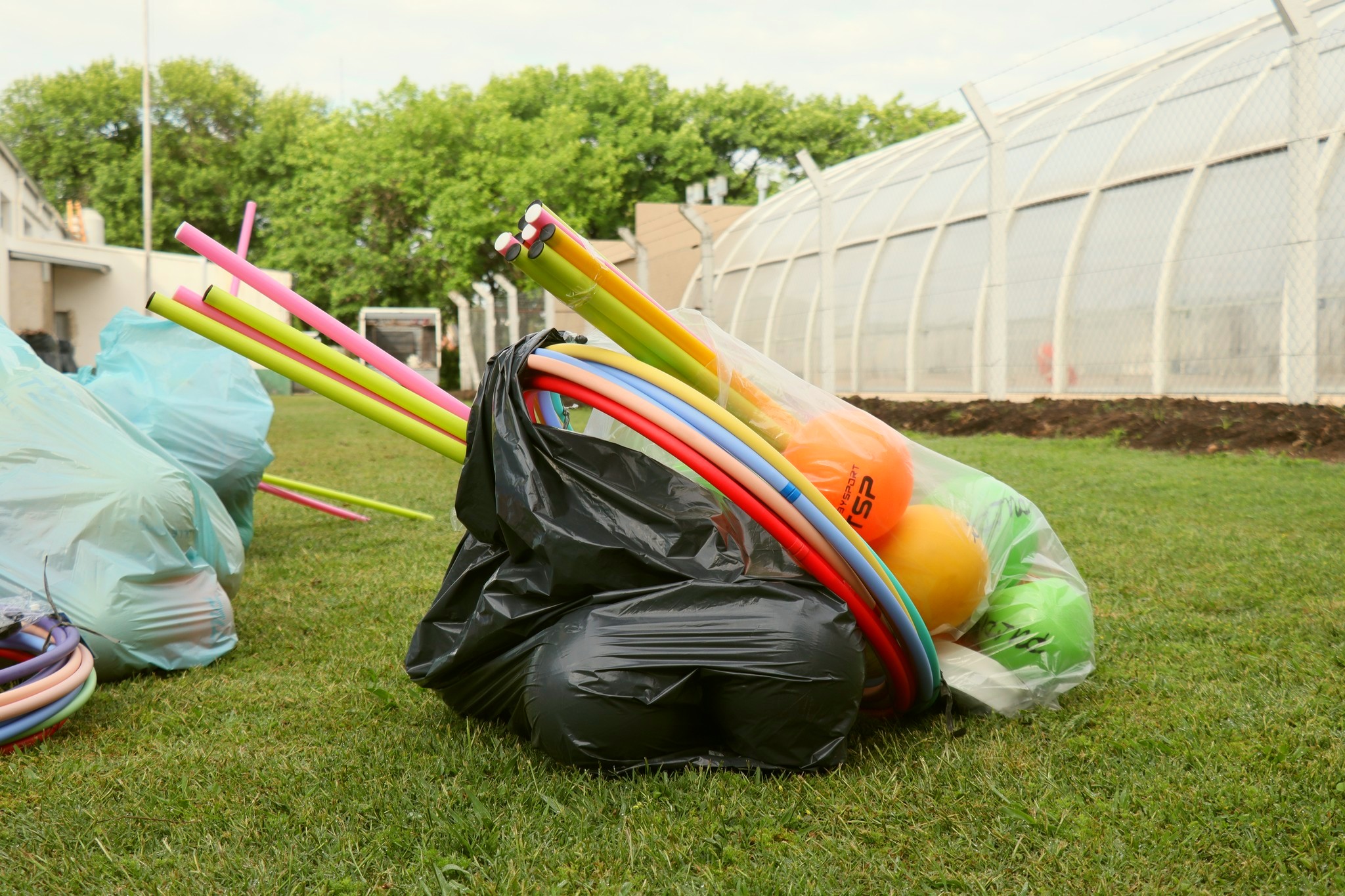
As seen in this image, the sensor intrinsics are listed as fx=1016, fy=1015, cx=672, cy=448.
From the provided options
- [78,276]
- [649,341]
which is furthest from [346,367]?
[78,276]

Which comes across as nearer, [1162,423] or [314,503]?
[314,503]

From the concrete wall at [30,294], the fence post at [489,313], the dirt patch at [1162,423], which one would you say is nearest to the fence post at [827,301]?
the dirt patch at [1162,423]

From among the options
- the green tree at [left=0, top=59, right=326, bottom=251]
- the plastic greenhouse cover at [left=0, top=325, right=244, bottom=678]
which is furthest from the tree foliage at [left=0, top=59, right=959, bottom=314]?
the plastic greenhouse cover at [left=0, top=325, right=244, bottom=678]

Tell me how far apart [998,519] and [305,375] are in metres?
1.90

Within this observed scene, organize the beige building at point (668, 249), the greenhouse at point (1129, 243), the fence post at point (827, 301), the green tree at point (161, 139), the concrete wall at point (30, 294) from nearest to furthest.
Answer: the greenhouse at point (1129, 243) < the fence post at point (827, 301) < the concrete wall at point (30, 294) < the beige building at point (668, 249) < the green tree at point (161, 139)

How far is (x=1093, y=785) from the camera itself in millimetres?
2162

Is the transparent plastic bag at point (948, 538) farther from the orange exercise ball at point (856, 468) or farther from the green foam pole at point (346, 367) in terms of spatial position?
the green foam pole at point (346, 367)

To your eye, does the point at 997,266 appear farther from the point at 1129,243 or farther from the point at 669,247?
the point at 669,247

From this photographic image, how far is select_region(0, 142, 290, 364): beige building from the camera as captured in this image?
23734 mm

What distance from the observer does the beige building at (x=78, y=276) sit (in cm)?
2373

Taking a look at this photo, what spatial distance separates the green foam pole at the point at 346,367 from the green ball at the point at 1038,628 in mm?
1491

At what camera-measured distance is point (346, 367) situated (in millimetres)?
2723

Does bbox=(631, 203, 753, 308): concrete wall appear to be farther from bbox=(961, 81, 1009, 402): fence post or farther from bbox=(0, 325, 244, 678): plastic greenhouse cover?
bbox=(0, 325, 244, 678): plastic greenhouse cover

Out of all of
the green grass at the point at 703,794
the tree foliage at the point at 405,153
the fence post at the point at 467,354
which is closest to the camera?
the green grass at the point at 703,794
